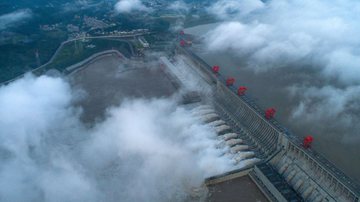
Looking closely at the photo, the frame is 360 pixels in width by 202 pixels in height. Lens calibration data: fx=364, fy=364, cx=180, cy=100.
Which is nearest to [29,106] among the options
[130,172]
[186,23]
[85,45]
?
[130,172]

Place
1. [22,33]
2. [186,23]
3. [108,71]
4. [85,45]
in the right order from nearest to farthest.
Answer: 1. [108,71]
2. [85,45]
3. [22,33]
4. [186,23]

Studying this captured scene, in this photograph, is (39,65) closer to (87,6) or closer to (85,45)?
(85,45)

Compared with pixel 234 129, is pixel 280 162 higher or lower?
lower

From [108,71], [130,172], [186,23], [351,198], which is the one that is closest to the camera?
[351,198]

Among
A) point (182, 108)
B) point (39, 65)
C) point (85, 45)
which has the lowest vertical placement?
point (182, 108)

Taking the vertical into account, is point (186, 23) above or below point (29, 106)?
above

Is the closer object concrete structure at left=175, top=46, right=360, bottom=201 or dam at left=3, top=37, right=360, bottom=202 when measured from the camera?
concrete structure at left=175, top=46, right=360, bottom=201

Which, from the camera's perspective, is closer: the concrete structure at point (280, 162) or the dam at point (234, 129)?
the concrete structure at point (280, 162)

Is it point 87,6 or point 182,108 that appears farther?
point 87,6
